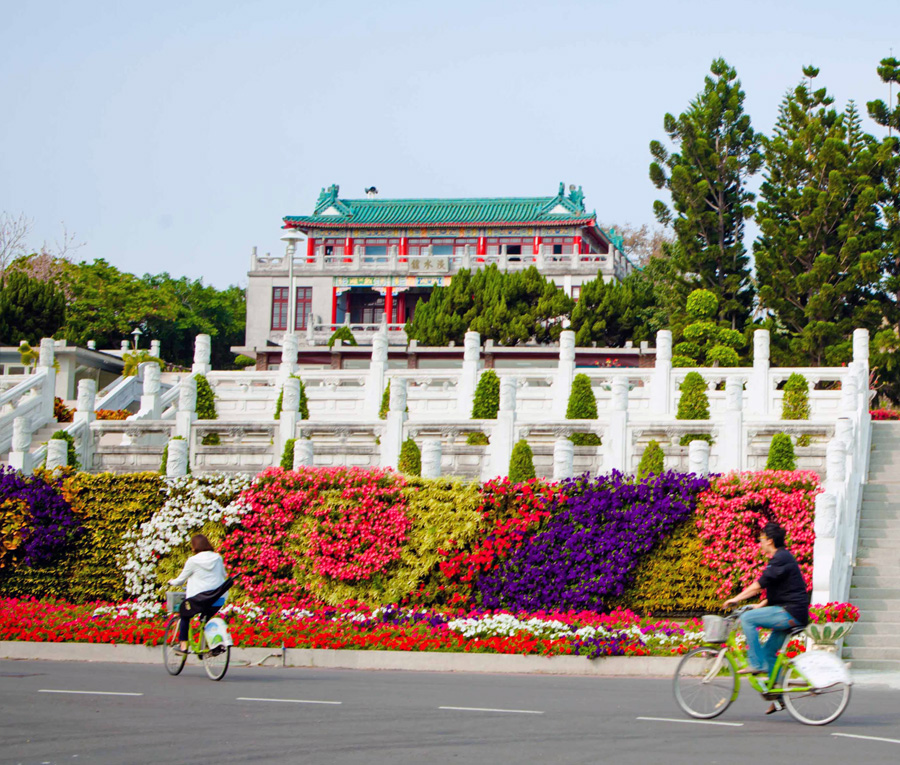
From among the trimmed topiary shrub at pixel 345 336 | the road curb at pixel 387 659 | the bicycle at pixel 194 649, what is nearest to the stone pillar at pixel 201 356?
the road curb at pixel 387 659

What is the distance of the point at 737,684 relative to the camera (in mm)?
9828

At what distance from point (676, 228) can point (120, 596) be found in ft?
85.7

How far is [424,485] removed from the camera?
57.1 ft

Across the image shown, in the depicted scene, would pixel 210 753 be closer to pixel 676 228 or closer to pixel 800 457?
pixel 800 457

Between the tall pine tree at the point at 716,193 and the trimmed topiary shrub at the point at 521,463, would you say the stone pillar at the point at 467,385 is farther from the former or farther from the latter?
the tall pine tree at the point at 716,193

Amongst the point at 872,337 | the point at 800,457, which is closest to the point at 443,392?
the point at 800,457

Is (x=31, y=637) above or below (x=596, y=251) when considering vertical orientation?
below

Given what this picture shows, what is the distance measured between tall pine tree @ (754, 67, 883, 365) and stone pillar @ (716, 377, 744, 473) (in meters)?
15.6

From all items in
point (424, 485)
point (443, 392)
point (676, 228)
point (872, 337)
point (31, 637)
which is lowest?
point (31, 637)

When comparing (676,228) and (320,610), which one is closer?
(320,610)

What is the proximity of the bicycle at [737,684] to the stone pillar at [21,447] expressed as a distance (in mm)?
14690

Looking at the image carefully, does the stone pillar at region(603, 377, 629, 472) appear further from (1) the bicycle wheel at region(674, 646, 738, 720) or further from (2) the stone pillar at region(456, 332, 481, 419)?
(1) the bicycle wheel at region(674, 646, 738, 720)

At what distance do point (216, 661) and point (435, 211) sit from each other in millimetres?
46990

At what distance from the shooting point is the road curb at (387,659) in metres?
14.2
